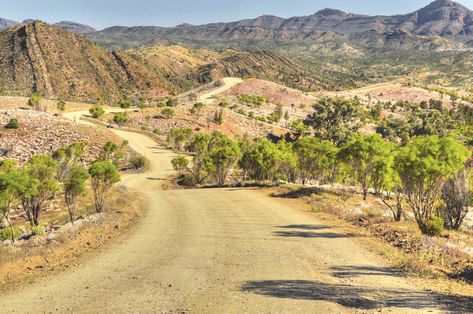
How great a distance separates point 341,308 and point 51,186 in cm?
1921

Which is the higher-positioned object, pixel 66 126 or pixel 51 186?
pixel 66 126

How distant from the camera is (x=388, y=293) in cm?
1120

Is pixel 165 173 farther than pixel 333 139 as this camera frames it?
No

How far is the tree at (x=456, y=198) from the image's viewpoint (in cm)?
2434

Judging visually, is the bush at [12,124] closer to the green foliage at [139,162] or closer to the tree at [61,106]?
the tree at [61,106]

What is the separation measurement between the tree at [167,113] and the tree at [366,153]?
181 feet

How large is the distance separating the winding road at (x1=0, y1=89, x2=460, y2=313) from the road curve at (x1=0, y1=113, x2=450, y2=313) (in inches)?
1.2

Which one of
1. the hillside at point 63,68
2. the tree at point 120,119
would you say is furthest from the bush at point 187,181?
the hillside at point 63,68

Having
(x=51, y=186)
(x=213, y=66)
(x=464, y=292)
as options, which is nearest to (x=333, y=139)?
(x=51, y=186)

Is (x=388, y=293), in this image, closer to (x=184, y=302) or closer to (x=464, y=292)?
(x=464, y=292)

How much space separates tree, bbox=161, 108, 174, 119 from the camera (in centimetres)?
7900

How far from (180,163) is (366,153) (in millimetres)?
24099

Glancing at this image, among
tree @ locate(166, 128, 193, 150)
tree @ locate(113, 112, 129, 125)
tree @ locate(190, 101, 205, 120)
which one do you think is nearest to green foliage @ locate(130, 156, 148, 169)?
tree @ locate(166, 128, 193, 150)

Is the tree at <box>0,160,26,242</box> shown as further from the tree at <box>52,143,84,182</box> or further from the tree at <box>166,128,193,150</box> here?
the tree at <box>166,128,193,150</box>
